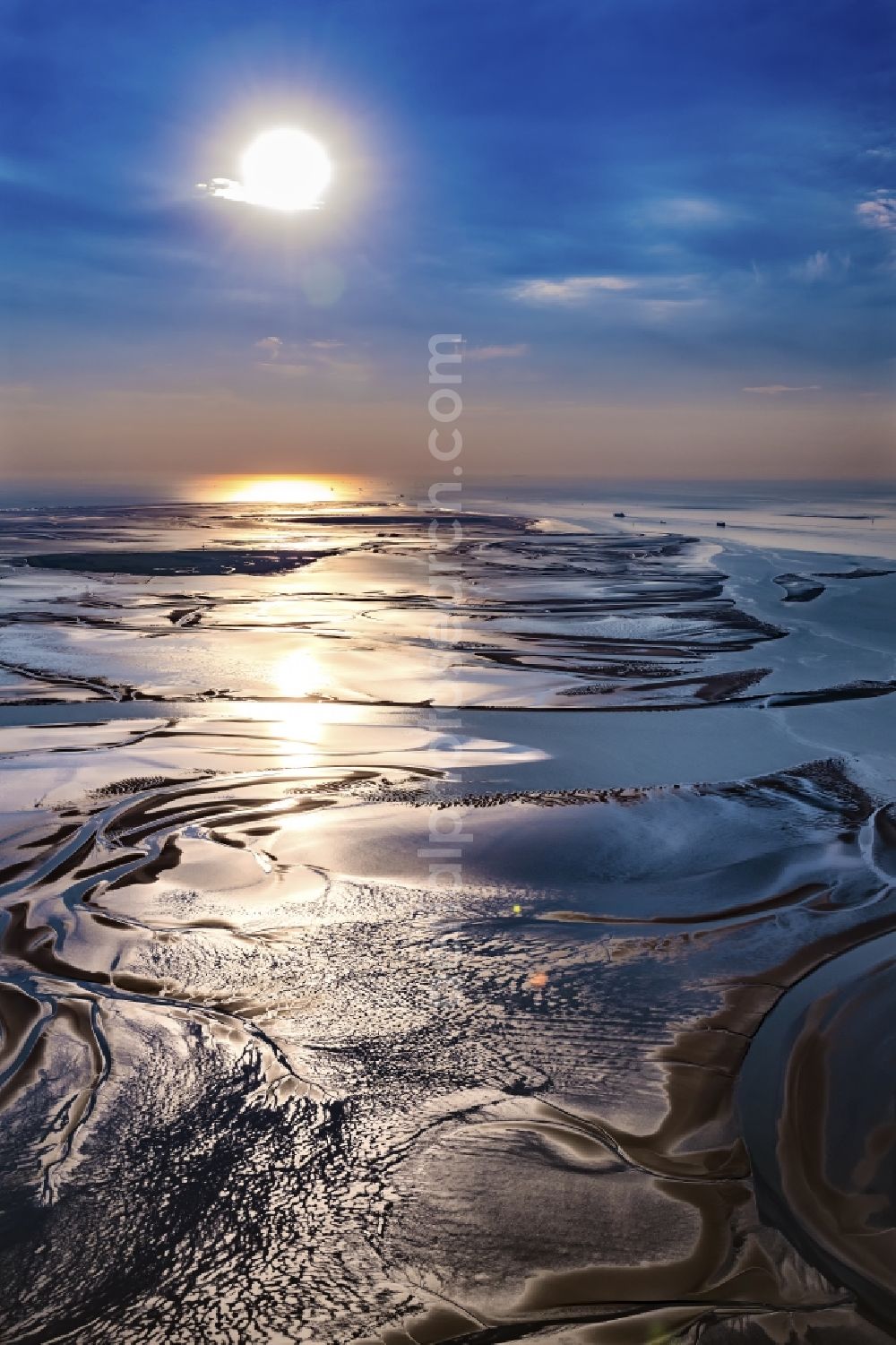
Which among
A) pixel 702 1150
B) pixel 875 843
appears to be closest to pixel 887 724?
pixel 875 843

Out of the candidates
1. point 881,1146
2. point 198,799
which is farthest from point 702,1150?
point 198,799

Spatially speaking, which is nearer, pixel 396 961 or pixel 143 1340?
pixel 143 1340

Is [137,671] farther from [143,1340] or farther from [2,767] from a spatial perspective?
[143,1340]

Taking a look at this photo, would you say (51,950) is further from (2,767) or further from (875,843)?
(875,843)

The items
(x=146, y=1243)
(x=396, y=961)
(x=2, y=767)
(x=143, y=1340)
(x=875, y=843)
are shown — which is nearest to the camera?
(x=143, y=1340)

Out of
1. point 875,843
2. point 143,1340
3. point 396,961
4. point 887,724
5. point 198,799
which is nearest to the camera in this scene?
point 143,1340

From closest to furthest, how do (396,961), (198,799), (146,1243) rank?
(146,1243) < (396,961) < (198,799)
